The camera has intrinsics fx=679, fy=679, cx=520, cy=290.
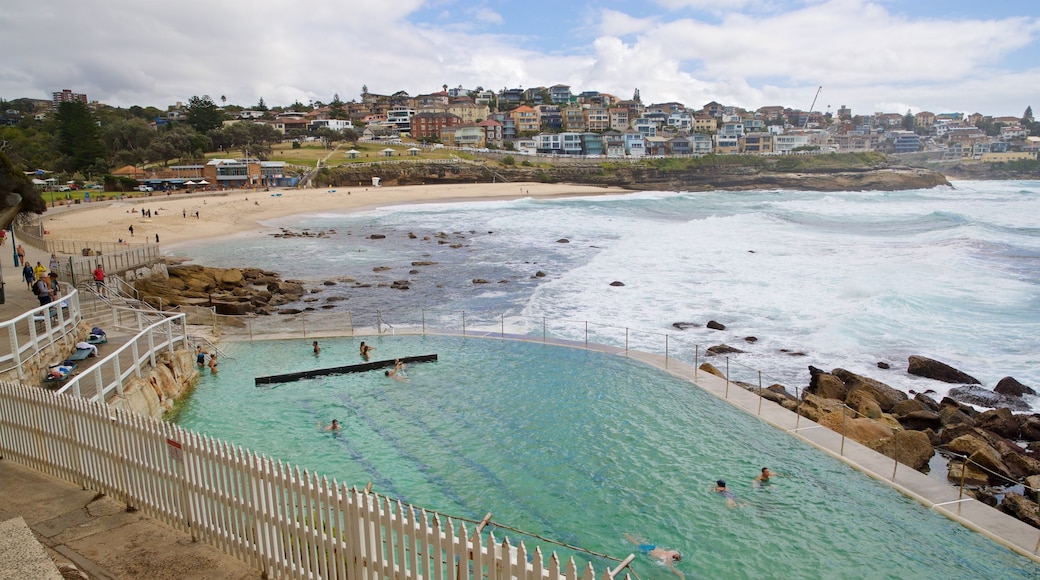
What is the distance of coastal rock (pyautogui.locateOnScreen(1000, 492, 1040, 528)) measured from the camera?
10969 millimetres

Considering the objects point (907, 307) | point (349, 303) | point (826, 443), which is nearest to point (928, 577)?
point (826, 443)

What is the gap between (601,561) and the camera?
9.51 meters

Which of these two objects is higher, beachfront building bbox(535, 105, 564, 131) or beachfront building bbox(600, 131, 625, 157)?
beachfront building bbox(535, 105, 564, 131)

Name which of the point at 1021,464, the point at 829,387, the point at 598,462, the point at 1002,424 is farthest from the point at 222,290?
the point at 1021,464

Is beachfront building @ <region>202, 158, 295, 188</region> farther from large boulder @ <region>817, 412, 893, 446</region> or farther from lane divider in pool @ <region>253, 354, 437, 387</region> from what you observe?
large boulder @ <region>817, 412, 893, 446</region>

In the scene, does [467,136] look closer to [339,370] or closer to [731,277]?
[731,277]

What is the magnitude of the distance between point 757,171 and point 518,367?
143 meters

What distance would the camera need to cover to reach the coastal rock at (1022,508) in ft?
36.0

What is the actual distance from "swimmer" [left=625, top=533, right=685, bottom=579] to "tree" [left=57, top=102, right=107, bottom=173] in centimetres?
9922

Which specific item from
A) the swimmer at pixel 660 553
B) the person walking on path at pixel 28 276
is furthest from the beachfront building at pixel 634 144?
the swimmer at pixel 660 553

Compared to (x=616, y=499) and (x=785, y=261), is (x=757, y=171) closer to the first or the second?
(x=785, y=261)

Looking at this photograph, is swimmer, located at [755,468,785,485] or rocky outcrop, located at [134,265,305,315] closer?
swimmer, located at [755,468,785,485]

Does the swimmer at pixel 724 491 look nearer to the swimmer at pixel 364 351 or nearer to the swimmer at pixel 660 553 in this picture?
the swimmer at pixel 660 553

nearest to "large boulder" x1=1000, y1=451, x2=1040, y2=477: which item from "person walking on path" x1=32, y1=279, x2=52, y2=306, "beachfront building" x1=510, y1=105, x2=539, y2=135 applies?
"person walking on path" x1=32, y1=279, x2=52, y2=306
